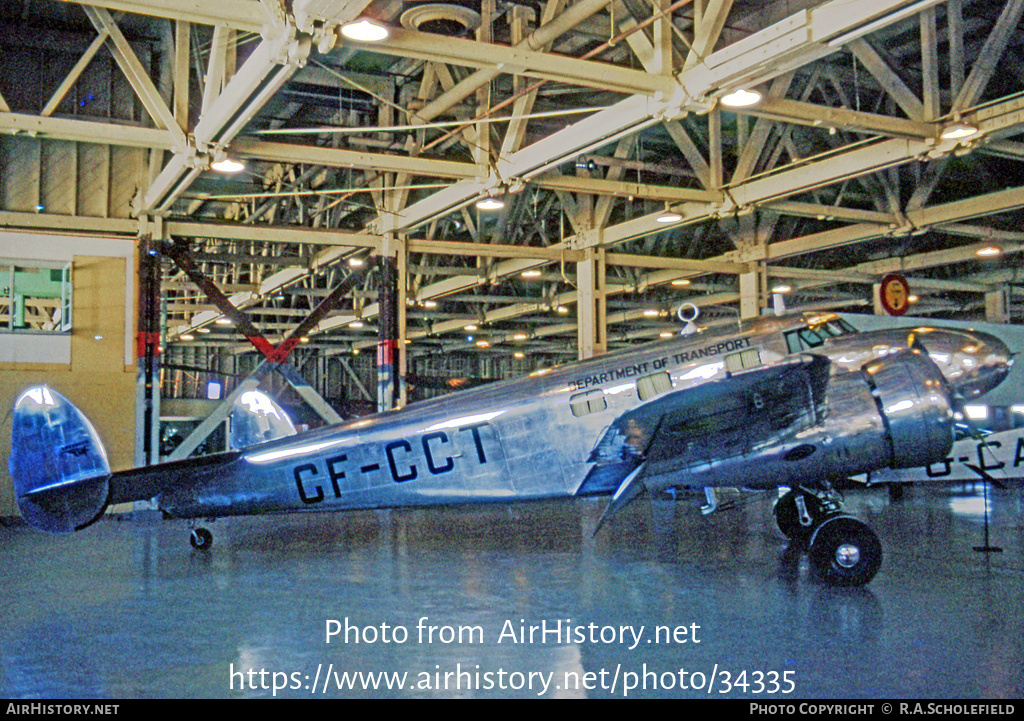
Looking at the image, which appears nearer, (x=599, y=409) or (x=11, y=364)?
(x=599, y=409)

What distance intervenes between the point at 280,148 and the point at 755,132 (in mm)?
8210

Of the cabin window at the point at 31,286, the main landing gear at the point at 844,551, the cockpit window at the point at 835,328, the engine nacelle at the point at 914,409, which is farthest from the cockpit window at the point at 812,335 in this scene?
the cabin window at the point at 31,286

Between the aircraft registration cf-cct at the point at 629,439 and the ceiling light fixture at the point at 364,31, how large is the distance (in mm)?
4364

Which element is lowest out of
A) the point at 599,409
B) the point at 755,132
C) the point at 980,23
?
the point at 599,409

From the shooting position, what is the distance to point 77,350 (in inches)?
608

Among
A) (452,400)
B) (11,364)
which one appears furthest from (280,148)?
(11,364)

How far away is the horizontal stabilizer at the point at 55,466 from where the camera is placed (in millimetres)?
9867

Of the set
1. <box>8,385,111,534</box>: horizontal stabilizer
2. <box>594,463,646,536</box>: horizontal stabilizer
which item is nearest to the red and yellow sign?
<box>594,463,646,536</box>: horizontal stabilizer

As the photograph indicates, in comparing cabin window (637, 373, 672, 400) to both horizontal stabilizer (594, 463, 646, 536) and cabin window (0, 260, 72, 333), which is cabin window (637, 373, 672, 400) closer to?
horizontal stabilizer (594, 463, 646, 536)

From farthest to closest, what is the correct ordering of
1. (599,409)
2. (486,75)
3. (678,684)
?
(486,75)
(599,409)
(678,684)

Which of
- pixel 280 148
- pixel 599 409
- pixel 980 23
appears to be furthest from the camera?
pixel 980 23

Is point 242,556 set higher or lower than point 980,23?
lower

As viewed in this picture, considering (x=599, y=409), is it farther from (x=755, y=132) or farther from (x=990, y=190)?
(x=990, y=190)

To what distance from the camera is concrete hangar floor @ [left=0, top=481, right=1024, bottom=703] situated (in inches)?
224
